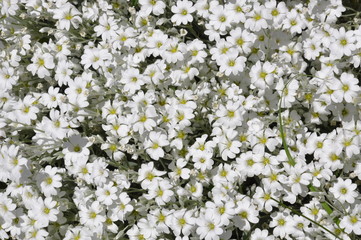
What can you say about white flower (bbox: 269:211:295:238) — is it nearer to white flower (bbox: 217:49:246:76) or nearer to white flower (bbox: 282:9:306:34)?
white flower (bbox: 217:49:246:76)

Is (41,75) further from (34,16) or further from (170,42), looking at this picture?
(170,42)

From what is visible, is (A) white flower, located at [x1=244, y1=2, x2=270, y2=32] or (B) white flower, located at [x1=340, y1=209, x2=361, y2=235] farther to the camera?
(A) white flower, located at [x1=244, y1=2, x2=270, y2=32]

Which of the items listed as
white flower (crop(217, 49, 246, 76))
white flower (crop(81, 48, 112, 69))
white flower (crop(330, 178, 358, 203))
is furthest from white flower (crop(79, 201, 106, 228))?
white flower (crop(330, 178, 358, 203))

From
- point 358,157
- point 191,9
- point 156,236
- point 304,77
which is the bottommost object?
point 156,236

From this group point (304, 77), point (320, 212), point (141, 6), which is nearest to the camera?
point (320, 212)

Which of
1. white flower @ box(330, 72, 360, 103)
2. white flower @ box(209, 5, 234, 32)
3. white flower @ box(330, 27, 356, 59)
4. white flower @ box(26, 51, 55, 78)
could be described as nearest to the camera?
white flower @ box(330, 72, 360, 103)

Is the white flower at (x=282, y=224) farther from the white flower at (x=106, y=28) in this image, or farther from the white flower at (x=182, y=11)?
the white flower at (x=106, y=28)

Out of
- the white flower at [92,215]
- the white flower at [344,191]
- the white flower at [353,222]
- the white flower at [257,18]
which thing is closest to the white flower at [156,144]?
the white flower at [92,215]

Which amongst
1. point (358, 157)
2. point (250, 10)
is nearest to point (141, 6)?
point (250, 10)

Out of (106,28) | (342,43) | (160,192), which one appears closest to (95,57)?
(106,28)
